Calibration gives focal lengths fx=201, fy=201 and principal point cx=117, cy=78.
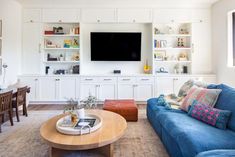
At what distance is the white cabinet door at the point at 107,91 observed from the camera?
225 inches

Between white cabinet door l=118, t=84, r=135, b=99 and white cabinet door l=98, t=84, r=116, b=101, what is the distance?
0.17 m

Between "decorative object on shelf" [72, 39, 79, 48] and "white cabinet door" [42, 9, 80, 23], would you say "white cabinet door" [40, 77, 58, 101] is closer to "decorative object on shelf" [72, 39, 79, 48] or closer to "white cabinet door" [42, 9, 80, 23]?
"decorative object on shelf" [72, 39, 79, 48]

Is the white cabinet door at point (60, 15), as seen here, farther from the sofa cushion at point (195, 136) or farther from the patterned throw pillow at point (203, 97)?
the sofa cushion at point (195, 136)

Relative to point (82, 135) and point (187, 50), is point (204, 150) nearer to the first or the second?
point (82, 135)

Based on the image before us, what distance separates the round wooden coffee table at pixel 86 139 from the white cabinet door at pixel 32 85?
322 centimetres

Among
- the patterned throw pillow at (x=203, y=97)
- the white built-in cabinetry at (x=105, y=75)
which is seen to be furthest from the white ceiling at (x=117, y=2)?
the patterned throw pillow at (x=203, y=97)

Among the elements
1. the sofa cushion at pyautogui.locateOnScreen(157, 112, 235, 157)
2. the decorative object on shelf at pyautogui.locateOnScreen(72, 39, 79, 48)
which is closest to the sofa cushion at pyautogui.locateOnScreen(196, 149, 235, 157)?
the sofa cushion at pyautogui.locateOnScreen(157, 112, 235, 157)

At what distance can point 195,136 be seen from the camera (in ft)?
6.60

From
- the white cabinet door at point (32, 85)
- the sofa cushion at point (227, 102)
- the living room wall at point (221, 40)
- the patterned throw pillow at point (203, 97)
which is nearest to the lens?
the sofa cushion at point (227, 102)

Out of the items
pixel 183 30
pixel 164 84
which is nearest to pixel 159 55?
pixel 164 84

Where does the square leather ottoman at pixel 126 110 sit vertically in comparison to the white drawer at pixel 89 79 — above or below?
below

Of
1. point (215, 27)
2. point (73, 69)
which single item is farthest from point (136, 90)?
point (215, 27)

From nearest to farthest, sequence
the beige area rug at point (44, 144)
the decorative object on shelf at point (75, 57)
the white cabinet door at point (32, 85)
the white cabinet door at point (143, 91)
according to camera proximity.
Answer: the beige area rug at point (44, 144), the white cabinet door at point (32, 85), the white cabinet door at point (143, 91), the decorative object on shelf at point (75, 57)

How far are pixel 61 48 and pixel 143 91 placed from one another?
268 centimetres
